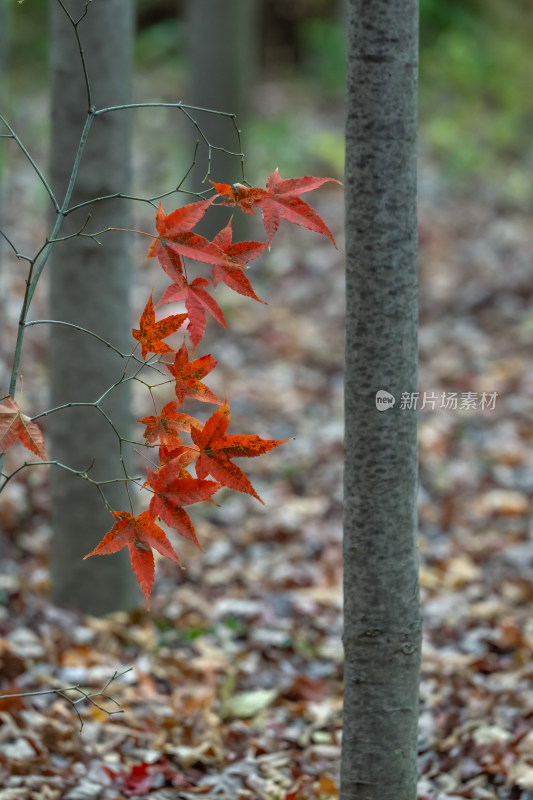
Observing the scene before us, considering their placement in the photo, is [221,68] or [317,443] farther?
[221,68]

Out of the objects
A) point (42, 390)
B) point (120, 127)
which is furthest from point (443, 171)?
point (120, 127)

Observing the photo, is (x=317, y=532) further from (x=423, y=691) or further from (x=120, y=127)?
(x=120, y=127)

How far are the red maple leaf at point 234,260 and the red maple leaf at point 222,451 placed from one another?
0.21 metres

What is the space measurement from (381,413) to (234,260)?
410mm

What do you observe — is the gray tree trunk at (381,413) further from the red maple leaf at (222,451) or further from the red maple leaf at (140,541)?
the red maple leaf at (140,541)

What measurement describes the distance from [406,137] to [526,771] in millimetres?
1548

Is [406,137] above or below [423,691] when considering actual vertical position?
above

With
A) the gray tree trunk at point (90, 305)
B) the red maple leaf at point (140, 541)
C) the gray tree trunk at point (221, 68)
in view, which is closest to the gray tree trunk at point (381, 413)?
the red maple leaf at point (140, 541)

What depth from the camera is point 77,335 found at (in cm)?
298

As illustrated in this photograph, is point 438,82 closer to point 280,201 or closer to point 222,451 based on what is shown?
point 280,201

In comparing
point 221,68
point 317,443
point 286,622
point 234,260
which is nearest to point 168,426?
point 234,260

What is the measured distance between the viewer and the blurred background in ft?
9.11

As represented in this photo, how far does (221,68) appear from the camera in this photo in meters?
6.89

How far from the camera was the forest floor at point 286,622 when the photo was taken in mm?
2217
